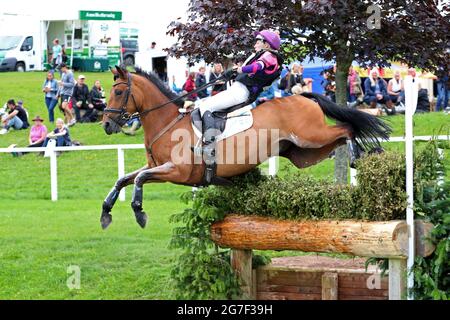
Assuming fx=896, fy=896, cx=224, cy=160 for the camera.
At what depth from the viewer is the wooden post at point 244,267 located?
934cm

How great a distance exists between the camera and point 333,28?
35.1ft

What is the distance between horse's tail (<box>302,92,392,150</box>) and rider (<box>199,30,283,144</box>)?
66cm

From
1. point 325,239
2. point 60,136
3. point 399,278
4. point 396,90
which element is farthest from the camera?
point 396,90

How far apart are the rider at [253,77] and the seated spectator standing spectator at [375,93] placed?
12096mm

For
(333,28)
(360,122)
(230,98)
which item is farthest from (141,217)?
(333,28)

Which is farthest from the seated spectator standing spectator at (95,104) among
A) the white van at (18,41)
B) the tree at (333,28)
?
the white van at (18,41)

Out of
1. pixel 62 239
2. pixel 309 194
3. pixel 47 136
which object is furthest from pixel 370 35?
pixel 47 136

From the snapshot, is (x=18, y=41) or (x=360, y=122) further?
(x=18, y=41)

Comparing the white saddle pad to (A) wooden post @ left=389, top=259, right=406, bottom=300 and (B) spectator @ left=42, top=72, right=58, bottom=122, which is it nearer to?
(A) wooden post @ left=389, top=259, right=406, bottom=300

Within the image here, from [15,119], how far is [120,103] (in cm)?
1642

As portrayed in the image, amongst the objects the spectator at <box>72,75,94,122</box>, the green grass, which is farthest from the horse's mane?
the spectator at <box>72,75,94,122</box>

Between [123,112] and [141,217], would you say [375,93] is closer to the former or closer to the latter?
[123,112]

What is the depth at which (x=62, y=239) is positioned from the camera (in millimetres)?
12367

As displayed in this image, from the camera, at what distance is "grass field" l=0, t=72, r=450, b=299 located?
1000cm
